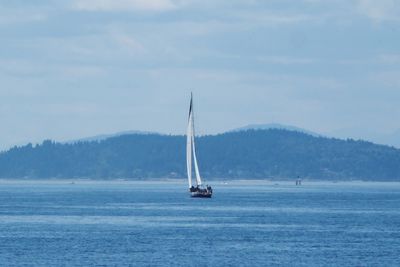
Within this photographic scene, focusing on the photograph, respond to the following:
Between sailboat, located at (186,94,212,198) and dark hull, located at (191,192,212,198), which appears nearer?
sailboat, located at (186,94,212,198)

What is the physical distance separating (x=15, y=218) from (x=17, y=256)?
47259 mm

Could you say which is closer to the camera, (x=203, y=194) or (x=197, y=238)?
(x=197, y=238)

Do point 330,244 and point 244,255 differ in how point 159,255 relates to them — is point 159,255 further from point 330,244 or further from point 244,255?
point 330,244

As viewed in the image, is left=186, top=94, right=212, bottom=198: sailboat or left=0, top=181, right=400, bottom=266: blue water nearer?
left=0, top=181, right=400, bottom=266: blue water

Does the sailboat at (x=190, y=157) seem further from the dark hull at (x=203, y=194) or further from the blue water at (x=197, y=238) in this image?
the blue water at (x=197, y=238)

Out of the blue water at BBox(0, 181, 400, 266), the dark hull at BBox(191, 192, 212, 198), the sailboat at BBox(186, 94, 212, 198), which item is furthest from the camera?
the dark hull at BBox(191, 192, 212, 198)

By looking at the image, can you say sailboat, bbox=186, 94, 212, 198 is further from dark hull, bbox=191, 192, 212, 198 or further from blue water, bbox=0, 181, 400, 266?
blue water, bbox=0, 181, 400, 266

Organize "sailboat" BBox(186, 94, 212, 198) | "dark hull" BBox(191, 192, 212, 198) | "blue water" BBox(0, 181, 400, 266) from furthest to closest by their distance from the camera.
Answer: "dark hull" BBox(191, 192, 212, 198), "sailboat" BBox(186, 94, 212, 198), "blue water" BBox(0, 181, 400, 266)

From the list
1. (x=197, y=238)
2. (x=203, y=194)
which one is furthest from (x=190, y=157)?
(x=197, y=238)

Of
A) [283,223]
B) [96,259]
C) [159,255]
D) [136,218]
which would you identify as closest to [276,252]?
[159,255]

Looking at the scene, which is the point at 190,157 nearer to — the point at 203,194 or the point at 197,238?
the point at 203,194

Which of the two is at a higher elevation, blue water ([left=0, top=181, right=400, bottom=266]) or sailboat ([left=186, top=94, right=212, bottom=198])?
sailboat ([left=186, top=94, right=212, bottom=198])

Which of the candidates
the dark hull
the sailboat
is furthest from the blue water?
the dark hull

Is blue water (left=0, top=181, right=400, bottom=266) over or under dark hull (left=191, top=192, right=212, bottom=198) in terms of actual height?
under
